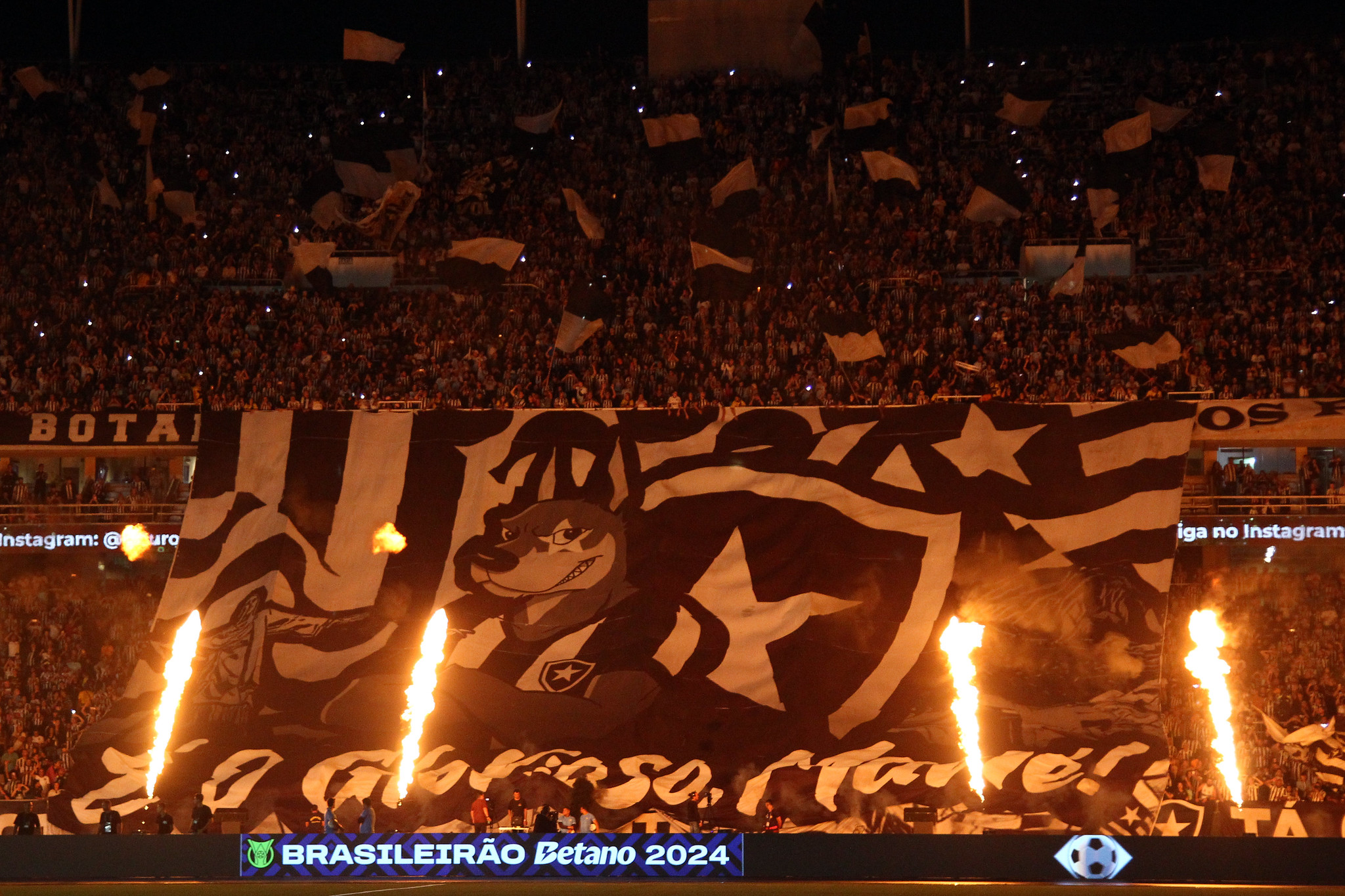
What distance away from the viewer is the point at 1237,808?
858 inches

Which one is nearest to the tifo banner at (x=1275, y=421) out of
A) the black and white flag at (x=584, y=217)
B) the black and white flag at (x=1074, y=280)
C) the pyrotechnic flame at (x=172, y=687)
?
the black and white flag at (x=1074, y=280)

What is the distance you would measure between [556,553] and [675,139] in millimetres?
11376

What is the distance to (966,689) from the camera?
86.0 feet

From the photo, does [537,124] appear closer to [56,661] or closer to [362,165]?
[362,165]

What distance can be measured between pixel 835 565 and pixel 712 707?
12.4 ft

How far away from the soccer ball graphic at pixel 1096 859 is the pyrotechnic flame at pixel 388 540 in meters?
15.0

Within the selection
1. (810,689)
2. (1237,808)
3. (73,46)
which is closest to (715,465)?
(810,689)

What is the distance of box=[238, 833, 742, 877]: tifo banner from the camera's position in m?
19.7

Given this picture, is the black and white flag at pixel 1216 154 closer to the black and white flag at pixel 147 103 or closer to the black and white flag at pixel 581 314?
the black and white flag at pixel 581 314

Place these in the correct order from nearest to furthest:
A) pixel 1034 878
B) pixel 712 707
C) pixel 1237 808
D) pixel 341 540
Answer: pixel 1034 878 < pixel 1237 808 < pixel 712 707 < pixel 341 540

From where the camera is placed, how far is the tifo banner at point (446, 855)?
19.7m

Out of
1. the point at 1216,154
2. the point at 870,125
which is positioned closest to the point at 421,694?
the point at 870,125

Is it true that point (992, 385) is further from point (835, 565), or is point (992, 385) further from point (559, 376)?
point (559, 376)

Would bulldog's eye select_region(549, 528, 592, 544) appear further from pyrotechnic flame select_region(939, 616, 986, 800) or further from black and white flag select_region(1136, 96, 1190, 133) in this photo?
black and white flag select_region(1136, 96, 1190, 133)
